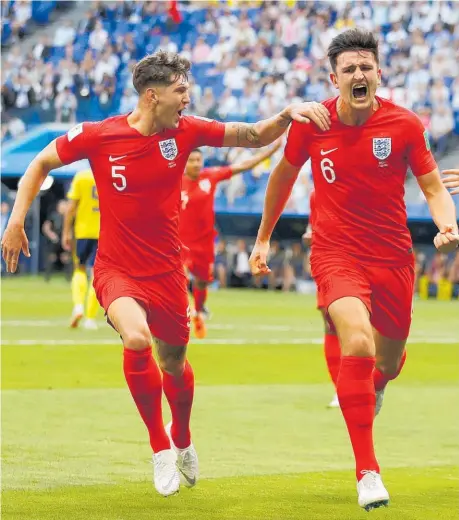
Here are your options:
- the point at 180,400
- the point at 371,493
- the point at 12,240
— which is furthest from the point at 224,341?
the point at 371,493

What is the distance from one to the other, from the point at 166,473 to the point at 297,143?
2.10 metres

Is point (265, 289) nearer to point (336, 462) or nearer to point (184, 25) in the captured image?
point (184, 25)

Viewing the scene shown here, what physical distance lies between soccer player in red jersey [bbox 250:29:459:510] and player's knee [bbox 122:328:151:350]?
3.48 feet

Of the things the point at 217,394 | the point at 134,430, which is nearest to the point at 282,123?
the point at 134,430

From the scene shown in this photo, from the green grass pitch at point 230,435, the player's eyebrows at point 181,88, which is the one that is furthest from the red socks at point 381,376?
the player's eyebrows at point 181,88

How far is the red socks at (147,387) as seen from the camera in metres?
7.14

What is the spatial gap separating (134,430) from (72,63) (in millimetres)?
28783

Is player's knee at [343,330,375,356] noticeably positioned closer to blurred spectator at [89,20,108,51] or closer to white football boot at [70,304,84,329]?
white football boot at [70,304,84,329]

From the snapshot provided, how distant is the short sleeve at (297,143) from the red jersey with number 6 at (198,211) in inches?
398

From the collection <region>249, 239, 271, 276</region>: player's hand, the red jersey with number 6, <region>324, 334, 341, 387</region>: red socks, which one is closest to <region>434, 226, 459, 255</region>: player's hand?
<region>249, 239, 271, 276</region>: player's hand

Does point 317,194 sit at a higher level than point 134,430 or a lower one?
higher

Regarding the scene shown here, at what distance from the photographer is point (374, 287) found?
24.8 feet

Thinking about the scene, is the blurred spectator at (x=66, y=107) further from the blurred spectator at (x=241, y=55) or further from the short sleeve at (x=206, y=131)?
the short sleeve at (x=206, y=131)

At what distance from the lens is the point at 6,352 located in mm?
15461
